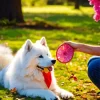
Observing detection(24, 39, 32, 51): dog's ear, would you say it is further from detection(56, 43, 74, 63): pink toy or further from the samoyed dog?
detection(56, 43, 74, 63): pink toy

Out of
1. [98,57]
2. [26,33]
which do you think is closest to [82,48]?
[98,57]

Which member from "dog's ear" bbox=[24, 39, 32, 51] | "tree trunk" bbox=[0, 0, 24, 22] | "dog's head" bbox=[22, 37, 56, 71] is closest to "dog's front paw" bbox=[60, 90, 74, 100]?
"dog's head" bbox=[22, 37, 56, 71]

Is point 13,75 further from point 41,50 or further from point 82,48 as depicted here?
point 82,48

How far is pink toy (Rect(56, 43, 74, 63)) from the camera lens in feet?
19.4

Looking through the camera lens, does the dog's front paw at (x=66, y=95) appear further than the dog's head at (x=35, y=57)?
Yes

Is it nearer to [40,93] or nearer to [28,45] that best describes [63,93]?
[40,93]

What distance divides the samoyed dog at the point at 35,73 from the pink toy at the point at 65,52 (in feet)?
0.44

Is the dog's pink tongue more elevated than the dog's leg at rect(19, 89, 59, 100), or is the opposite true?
the dog's pink tongue

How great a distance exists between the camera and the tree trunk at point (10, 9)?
2055 centimetres

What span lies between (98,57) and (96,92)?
3.36 feet

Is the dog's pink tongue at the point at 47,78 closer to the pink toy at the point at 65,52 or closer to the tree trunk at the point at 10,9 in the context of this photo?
the pink toy at the point at 65,52

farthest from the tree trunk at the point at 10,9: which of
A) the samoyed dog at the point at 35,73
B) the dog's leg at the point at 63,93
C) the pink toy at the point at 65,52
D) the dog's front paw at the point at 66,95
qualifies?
the pink toy at the point at 65,52

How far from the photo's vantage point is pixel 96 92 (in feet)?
23.0

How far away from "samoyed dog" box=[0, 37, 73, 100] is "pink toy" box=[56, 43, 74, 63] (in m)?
0.13
